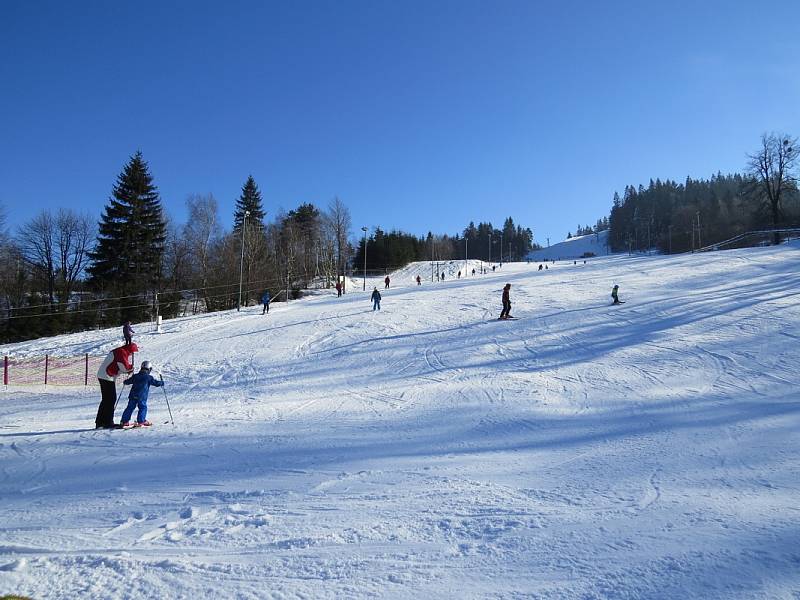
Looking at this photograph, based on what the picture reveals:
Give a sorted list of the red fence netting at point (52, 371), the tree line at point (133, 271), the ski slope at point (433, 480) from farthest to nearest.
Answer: the tree line at point (133, 271) → the red fence netting at point (52, 371) → the ski slope at point (433, 480)

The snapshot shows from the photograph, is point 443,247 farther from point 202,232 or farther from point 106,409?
point 106,409

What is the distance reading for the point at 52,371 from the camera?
727 inches

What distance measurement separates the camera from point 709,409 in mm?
9242

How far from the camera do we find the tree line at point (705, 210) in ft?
177

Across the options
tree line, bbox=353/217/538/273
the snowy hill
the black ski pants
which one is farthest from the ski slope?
the snowy hill

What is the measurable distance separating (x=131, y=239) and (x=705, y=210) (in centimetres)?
12174

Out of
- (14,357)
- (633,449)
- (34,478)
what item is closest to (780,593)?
(633,449)

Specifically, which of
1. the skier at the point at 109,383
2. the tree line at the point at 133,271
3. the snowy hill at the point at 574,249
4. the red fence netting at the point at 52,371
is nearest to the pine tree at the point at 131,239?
the tree line at the point at 133,271

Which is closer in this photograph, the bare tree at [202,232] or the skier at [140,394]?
the skier at [140,394]

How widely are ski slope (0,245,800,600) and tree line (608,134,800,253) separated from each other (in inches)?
2078

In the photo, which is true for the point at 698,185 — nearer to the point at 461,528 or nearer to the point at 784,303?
the point at 784,303

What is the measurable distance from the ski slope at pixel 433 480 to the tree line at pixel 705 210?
173ft

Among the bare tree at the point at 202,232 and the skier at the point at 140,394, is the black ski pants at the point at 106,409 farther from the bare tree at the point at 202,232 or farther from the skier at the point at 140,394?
the bare tree at the point at 202,232

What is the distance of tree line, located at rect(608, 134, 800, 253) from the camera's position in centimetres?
5403
